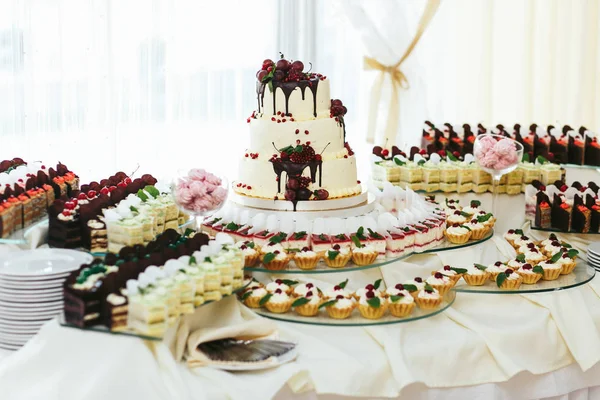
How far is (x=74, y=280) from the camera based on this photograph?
3094 millimetres

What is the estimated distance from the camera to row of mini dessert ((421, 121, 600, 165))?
18.6 feet

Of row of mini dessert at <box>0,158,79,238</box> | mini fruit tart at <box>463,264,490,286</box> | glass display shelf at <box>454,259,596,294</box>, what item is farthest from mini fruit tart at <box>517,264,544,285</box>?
row of mini dessert at <box>0,158,79,238</box>

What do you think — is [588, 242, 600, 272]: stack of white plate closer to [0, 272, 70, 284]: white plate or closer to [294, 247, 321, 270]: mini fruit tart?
[294, 247, 321, 270]: mini fruit tart

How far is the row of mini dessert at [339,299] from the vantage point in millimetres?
3629

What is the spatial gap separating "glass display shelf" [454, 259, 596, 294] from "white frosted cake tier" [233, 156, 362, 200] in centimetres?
81

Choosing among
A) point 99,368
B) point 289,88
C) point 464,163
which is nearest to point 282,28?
point 464,163

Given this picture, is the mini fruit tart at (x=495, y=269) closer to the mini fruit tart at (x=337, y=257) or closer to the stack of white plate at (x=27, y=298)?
the mini fruit tart at (x=337, y=257)

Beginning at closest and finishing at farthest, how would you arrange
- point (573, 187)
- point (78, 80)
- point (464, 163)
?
1. point (573, 187)
2. point (464, 163)
3. point (78, 80)

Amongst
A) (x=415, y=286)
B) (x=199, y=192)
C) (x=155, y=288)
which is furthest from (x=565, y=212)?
(x=155, y=288)

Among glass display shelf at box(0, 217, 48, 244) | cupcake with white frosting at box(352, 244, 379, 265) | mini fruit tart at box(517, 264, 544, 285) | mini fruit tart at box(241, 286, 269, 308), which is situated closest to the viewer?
glass display shelf at box(0, 217, 48, 244)

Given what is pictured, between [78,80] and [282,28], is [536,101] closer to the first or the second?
[282,28]

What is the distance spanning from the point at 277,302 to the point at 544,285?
134 centimetres

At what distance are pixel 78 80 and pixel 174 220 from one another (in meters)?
2.68

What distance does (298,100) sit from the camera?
4.39 metres
